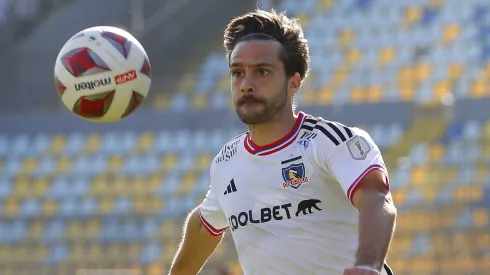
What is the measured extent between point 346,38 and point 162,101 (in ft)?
10.2

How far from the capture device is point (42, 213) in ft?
46.9

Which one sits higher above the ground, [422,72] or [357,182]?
[422,72]

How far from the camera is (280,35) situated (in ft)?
13.2

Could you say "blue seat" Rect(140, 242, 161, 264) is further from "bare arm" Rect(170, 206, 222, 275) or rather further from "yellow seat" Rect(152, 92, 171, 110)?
"bare arm" Rect(170, 206, 222, 275)

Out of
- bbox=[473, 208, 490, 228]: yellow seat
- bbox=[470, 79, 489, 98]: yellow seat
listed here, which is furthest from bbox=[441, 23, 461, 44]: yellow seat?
bbox=[473, 208, 490, 228]: yellow seat

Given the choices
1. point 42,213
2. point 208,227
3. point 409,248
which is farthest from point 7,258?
point 208,227

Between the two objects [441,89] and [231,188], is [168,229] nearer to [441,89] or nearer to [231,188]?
[441,89]

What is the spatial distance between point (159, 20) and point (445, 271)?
21.9 feet

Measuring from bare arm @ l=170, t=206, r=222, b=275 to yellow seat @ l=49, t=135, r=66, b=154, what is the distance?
10649mm

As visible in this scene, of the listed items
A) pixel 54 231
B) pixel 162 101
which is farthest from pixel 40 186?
pixel 162 101

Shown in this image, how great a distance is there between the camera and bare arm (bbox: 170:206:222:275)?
4531 millimetres

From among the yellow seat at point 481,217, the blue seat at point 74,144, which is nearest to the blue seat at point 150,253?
the blue seat at point 74,144

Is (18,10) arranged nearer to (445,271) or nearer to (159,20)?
(159,20)

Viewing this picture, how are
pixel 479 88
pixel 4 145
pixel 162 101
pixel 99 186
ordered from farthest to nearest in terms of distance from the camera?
1. pixel 4 145
2. pixel 162 101
3. pixel 99 186
4. pixel 479 88
